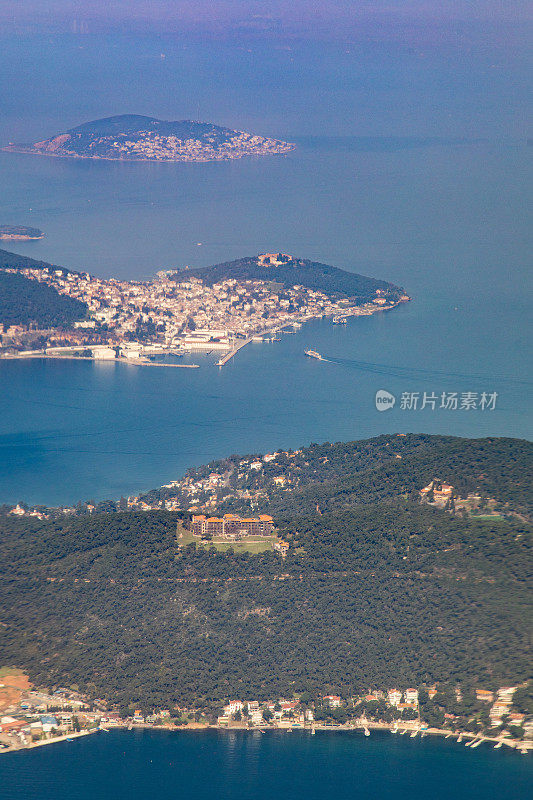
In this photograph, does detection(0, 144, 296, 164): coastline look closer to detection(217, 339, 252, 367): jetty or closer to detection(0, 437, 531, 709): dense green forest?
detection(217, 339, 252, 367): jetty

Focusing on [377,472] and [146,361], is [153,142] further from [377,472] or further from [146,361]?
[377,472]

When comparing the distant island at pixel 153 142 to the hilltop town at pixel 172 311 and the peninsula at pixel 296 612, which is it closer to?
the hilltop town at pixel 172 311

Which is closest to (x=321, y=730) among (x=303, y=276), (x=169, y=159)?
(x=303, y=276)

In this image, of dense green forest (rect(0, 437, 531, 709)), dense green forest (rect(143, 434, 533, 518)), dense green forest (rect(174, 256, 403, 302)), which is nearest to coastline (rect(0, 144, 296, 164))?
dense green forest (rect(174, 256, 403, 302))

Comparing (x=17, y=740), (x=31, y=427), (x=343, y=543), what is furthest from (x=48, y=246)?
(x=17, y=740)

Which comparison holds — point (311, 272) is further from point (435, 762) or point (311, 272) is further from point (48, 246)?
point (435, 762)

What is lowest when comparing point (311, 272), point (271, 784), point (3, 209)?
point (271, 784)
